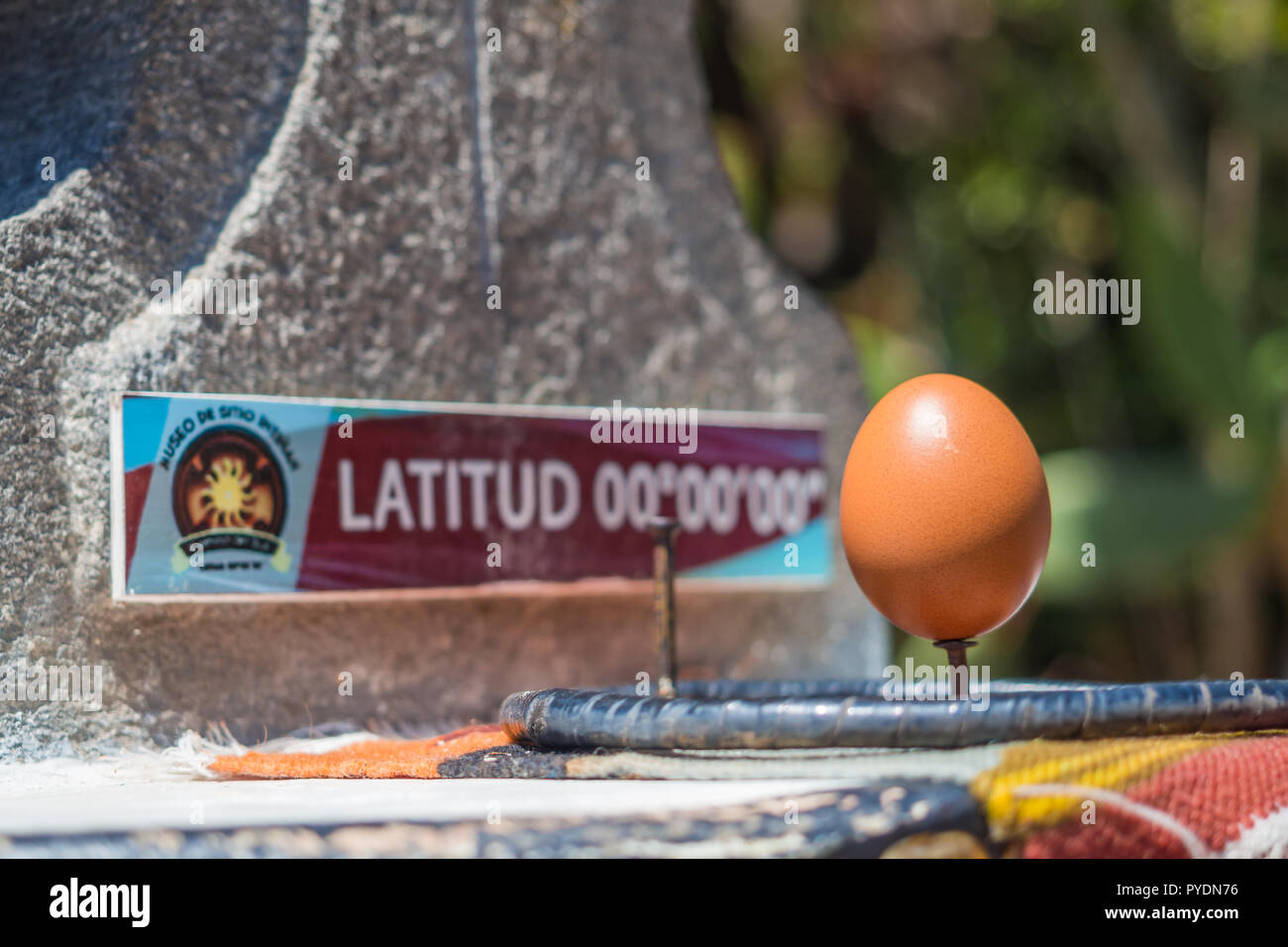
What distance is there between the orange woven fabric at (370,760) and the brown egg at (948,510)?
69 centimetres

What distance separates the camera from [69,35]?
2.44 metres

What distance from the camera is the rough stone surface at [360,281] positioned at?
2.23 meters

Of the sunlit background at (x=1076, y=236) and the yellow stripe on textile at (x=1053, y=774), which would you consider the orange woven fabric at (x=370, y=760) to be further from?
the sunlit background at (x=1076, y=236)

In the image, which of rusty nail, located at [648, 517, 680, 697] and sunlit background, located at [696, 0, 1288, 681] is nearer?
rusty nail, located at [648, 517, 680, 697]

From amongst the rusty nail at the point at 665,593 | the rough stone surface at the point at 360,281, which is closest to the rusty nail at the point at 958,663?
the rusty nail at the point at 665,593

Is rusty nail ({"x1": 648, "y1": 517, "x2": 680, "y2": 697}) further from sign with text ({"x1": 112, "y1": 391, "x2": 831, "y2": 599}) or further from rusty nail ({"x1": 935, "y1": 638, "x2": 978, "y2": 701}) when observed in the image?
rusty nail ({"x1": 935, "y1": 638, "x2": 978, "y2": 701})

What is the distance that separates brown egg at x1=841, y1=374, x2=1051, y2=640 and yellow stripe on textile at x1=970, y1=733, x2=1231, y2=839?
318 millimetres

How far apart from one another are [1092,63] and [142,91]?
5.28m

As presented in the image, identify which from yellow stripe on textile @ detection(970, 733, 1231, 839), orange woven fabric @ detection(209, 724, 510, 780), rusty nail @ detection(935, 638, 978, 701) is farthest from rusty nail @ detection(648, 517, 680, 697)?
yellow stripe on textile @ detection(970, 733, 1231, 839)

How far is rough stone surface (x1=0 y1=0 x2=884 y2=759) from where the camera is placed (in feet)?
7.31

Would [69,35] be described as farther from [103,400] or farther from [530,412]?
[530,412]

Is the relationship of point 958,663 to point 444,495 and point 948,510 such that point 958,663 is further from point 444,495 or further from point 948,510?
point 444,495

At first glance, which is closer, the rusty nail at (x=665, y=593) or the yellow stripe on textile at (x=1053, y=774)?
the yellow stripe on textile at (x=1053, y=774)
